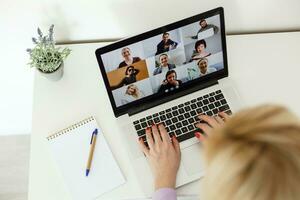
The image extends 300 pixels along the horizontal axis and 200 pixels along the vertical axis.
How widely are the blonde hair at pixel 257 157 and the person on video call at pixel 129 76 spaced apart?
0.40m

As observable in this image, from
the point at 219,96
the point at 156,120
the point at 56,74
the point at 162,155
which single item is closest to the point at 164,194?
the point at 162,155

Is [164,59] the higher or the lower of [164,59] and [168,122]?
the higher

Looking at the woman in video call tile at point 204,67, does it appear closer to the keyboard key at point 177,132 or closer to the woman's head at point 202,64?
the woman's head at point 202,64

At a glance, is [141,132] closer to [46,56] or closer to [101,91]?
[101,91]

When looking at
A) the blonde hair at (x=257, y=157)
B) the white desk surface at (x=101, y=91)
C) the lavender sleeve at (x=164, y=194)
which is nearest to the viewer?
the blonde hair at (x=257, y=157)

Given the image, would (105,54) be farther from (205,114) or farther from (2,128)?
(2,128)

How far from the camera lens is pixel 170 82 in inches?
39.9

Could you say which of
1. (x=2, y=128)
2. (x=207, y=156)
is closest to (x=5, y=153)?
(x=2, y=128)

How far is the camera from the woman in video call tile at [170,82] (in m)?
0.99

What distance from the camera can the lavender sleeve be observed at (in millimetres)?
878

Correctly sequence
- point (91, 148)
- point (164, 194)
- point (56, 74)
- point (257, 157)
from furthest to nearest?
point (56, 74), point (91, 148), point (164, 194), point (257, 157)

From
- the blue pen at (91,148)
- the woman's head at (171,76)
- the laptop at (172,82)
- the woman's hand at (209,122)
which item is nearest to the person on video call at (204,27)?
the laptop at (172,82)

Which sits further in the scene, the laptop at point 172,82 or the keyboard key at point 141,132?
the keyboard key at point 141,132

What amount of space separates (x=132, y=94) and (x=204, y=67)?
7.9 inches
